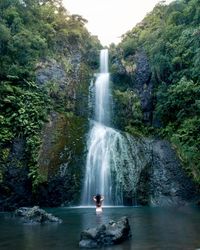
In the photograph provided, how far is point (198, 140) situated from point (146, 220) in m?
10.8

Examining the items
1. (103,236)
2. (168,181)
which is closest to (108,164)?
(168,181)

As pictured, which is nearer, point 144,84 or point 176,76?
point 176,76

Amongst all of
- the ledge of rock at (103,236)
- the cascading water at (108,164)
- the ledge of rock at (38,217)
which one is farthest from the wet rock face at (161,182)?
the ledge of rock at (103,236)

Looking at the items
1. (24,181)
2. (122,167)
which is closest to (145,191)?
(122,167)

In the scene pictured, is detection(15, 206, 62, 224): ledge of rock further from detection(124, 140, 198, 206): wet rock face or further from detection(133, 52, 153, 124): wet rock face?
detection(133, 52, 153, 124): wet rock face

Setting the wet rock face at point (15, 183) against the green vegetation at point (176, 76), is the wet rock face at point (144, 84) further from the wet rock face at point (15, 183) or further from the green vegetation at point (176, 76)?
the wet rock face at point (15, 183)

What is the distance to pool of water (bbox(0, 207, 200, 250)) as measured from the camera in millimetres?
10328

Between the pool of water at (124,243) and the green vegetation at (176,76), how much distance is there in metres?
9.47

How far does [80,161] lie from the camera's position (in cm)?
2367

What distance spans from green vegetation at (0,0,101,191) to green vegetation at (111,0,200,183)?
387 centimetres

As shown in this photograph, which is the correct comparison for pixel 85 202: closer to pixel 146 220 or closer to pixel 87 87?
pixel 146 220

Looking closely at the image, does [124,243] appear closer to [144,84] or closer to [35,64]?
[35,64]

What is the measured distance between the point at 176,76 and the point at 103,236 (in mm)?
19815

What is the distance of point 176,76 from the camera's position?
28.7 meters
